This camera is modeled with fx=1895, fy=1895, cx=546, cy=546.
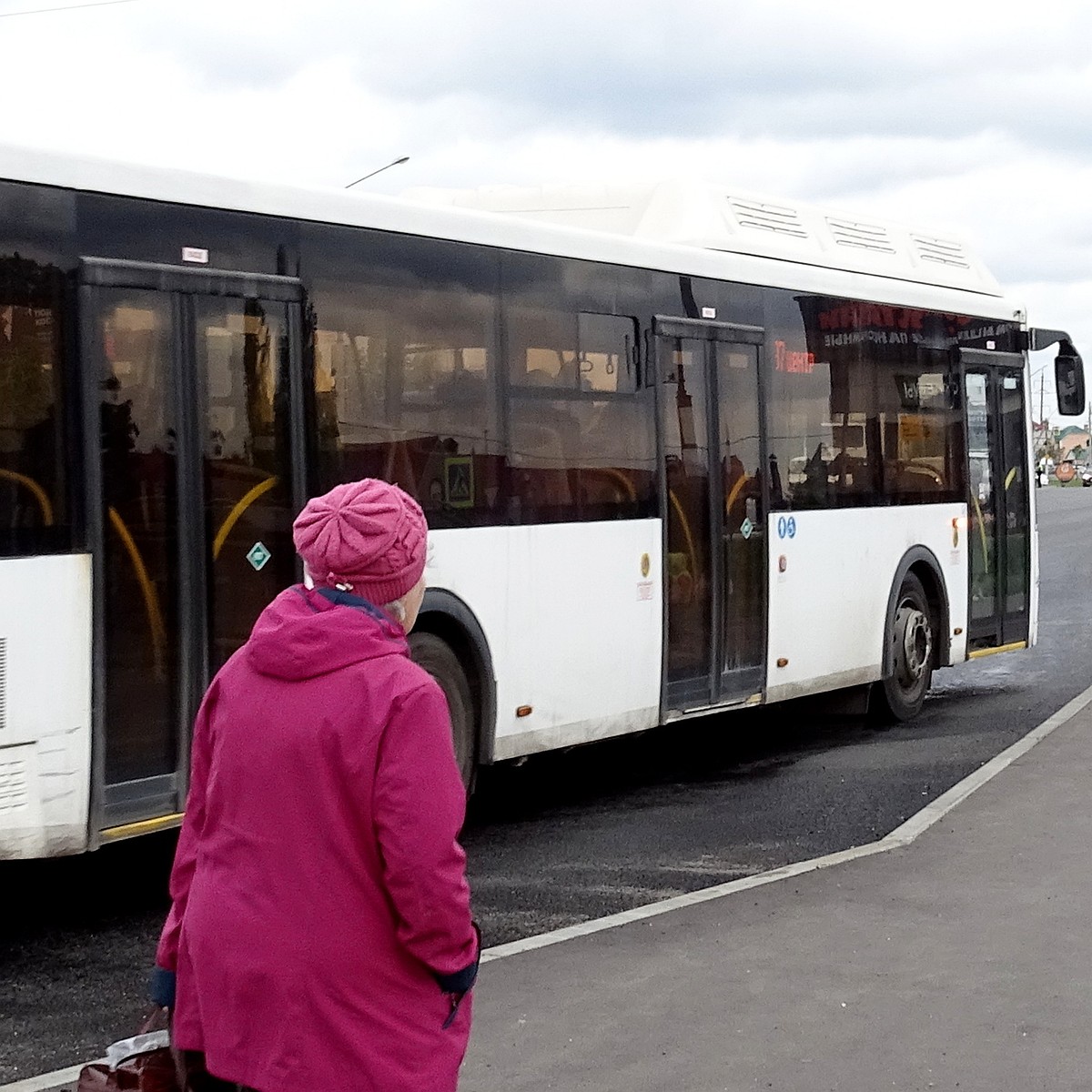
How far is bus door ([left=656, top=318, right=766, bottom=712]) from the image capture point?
34.8 ft

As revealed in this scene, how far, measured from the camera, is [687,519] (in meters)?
10.7

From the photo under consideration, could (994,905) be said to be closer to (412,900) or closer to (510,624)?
(510,624)

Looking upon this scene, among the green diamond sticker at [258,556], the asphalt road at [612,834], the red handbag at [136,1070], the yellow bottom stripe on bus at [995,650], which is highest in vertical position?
the green diamond sticker at [258,556]

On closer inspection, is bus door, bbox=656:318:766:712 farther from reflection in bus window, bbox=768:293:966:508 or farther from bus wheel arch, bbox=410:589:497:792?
bus wheel arch, bbox=410:589:497:792

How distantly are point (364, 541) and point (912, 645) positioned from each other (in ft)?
35.3

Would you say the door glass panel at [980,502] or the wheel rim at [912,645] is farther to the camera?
the door glass panel at [980,502]

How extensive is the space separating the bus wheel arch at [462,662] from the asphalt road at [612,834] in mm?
513

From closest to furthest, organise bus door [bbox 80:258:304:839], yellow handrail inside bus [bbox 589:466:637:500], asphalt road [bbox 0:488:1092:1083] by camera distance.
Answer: asphalt road [bbox 0:488:1092:1083] → bus door [bbox 80:258:304:839] → yellow handrail inside bus [bbox 589:466:637:500]

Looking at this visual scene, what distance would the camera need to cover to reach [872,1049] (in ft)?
18.1

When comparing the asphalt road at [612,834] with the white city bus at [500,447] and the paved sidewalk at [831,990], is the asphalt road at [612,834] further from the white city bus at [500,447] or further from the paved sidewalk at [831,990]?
the paved sidewalk at [831,990]

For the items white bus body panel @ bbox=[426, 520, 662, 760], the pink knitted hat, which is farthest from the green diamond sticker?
the pink knitted hat

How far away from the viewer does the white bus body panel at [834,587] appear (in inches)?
462

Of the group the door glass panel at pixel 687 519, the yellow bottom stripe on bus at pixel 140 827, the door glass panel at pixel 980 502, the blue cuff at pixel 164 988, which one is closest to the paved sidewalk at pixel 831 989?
the yellow bottom stripe on bus at pixel 140 827

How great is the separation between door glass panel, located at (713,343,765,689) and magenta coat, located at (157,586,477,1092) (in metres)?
8.06
